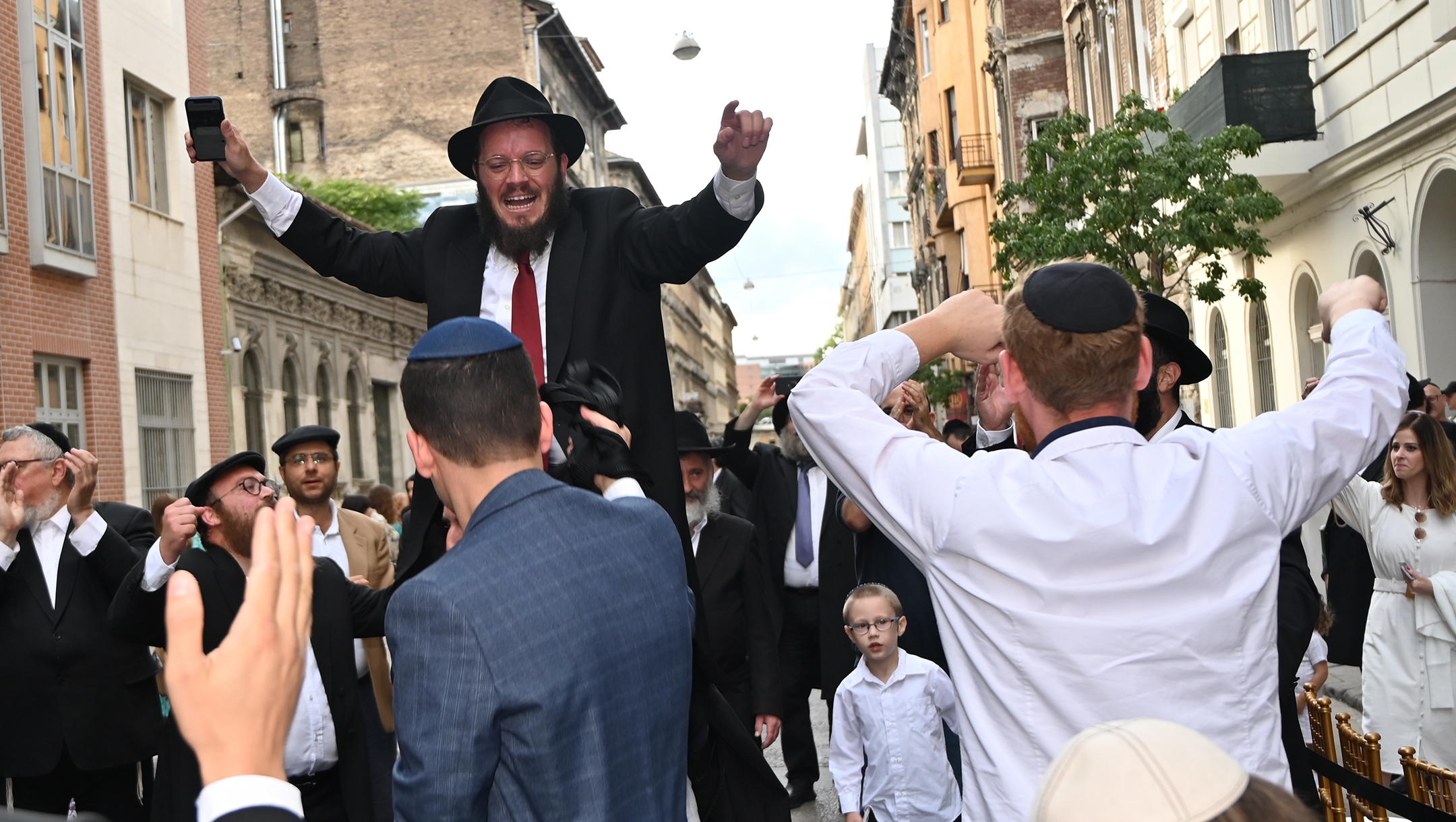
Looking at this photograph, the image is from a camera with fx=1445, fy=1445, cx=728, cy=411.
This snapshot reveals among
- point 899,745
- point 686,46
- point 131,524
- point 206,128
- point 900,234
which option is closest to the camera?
point 206,128

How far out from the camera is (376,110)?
141 feet

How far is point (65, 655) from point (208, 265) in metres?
15.5

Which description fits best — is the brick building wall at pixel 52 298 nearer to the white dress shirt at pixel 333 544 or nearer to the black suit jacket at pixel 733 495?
the black suit jacket at pixel 733 495

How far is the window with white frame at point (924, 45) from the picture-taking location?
48.4 metres

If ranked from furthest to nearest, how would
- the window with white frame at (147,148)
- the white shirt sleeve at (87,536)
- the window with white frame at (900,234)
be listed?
the window with white frame at (900,234) < the window with white frame at (147,148) < the white shirt sleeve at (87,536)

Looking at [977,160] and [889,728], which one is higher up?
[977,160]

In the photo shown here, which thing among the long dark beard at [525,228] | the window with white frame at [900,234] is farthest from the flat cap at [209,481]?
the window with white frame at [900,234]

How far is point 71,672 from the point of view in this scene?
21.1 ft

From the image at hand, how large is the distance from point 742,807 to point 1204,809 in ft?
7.39

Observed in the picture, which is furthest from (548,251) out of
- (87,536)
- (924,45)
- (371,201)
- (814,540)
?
(924,45)

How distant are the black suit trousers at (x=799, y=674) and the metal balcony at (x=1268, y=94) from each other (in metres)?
9.87

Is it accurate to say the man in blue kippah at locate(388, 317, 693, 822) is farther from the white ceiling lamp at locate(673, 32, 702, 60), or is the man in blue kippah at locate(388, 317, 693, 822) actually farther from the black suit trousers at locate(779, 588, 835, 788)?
the white ceiling lamp at locate(673, 32, 702, 60)

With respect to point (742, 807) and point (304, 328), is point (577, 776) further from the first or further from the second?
point (304, 328)

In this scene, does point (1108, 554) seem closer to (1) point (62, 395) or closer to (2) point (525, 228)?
(2) point (525, 228)
